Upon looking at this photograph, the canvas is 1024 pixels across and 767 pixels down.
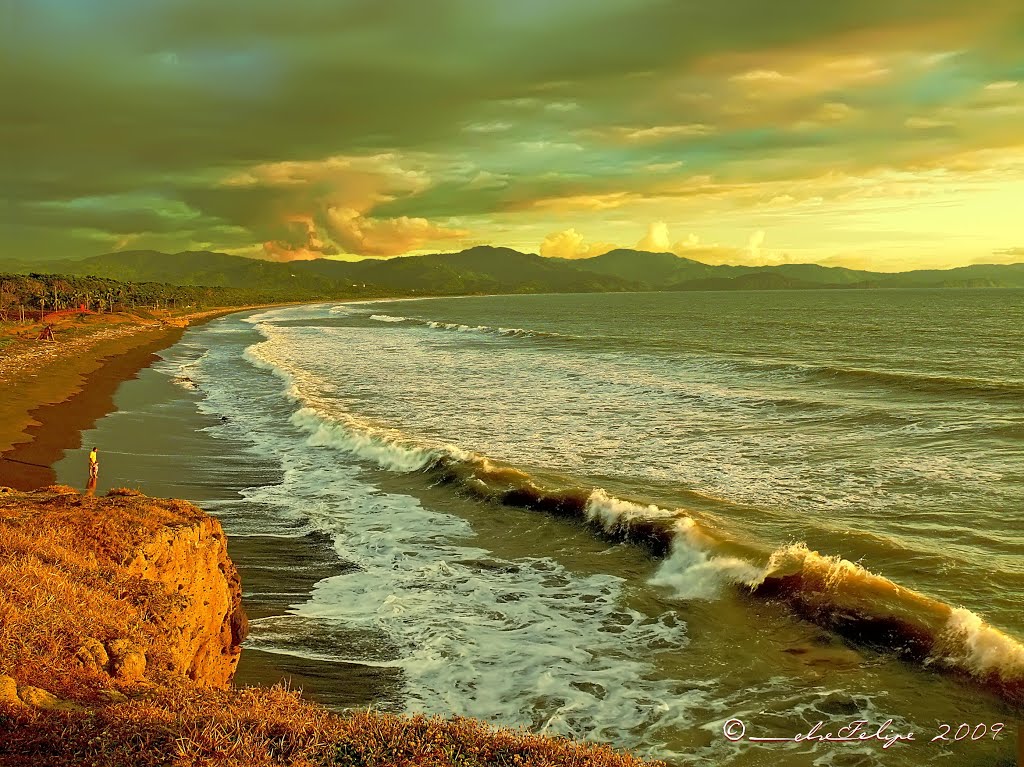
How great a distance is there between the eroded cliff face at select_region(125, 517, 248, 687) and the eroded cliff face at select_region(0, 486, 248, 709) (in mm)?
17

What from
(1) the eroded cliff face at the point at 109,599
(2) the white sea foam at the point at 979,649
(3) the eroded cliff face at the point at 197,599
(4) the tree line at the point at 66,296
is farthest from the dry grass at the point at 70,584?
(4) the tree line at the point at 66,296

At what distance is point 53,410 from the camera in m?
30.8

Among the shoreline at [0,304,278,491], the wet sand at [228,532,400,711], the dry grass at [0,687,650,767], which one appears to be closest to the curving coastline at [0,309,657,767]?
the dry grass at [0,687,650,767]

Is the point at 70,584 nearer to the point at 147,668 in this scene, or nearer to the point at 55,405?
the point at 147,668

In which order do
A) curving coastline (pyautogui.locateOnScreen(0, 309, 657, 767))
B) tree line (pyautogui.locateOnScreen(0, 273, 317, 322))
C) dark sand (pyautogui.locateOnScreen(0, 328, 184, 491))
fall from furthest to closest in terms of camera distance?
tree line (pyautogui.locateOnScreen(0, 273, 317, 322)), dark sand (pyautogui.locateOnScreen(0, 328, 184, 491)), curving coastline (pyautogui.locateOnScreen(0, 309, 657, 767))

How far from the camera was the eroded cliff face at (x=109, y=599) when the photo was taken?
271 inches

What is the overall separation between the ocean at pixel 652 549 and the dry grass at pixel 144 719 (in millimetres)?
2822

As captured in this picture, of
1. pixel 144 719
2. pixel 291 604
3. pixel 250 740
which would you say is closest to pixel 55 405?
pixel 291 604

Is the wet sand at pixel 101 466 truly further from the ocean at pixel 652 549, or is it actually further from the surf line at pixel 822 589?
the surf line at pixel 822 589

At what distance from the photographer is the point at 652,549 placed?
14.6 meters

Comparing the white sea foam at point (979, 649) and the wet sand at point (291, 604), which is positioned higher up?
the white sea foam at point (979, 649)

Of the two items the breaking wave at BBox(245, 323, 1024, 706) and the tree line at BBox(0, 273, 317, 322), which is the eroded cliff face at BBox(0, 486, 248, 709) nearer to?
the breaking wave at BBox(245, 323, 1024, 706)

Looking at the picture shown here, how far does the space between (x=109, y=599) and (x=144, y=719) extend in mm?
3189

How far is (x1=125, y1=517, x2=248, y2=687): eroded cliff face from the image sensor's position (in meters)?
8.68
